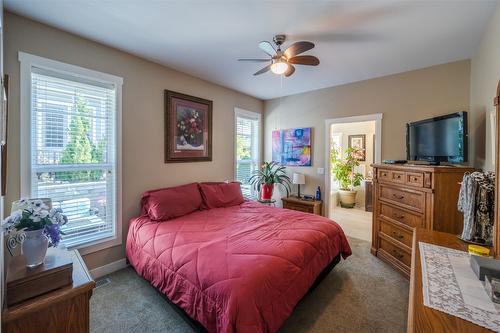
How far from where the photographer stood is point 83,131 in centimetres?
243

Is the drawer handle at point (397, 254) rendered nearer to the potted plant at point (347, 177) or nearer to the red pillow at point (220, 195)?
the red pillow at point (220, 195)

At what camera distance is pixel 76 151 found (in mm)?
2398

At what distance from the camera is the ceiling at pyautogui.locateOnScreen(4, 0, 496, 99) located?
6.20ft

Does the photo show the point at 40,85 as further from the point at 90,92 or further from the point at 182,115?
the point at 182,115

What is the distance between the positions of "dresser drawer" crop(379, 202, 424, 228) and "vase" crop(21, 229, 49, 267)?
3.28m

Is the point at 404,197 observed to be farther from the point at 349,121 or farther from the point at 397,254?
the point at 349,121

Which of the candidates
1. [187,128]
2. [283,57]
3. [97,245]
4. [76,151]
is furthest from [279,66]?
[97,245]

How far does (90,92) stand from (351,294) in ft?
11.7

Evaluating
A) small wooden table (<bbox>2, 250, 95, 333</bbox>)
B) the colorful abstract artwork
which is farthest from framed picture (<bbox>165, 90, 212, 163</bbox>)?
small wooden table (<bbox>2, 250, 95, 333</bbox>)

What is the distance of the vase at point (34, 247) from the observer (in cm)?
130

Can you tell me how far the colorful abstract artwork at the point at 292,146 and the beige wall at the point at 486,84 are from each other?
230 cm

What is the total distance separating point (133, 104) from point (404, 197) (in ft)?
11.6

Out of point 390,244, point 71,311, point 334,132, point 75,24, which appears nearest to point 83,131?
point 75,24

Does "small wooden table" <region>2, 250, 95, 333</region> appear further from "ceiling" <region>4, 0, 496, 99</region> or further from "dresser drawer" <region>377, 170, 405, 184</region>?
"dresser drawer" <region>377, 170, 405, 184</region>
